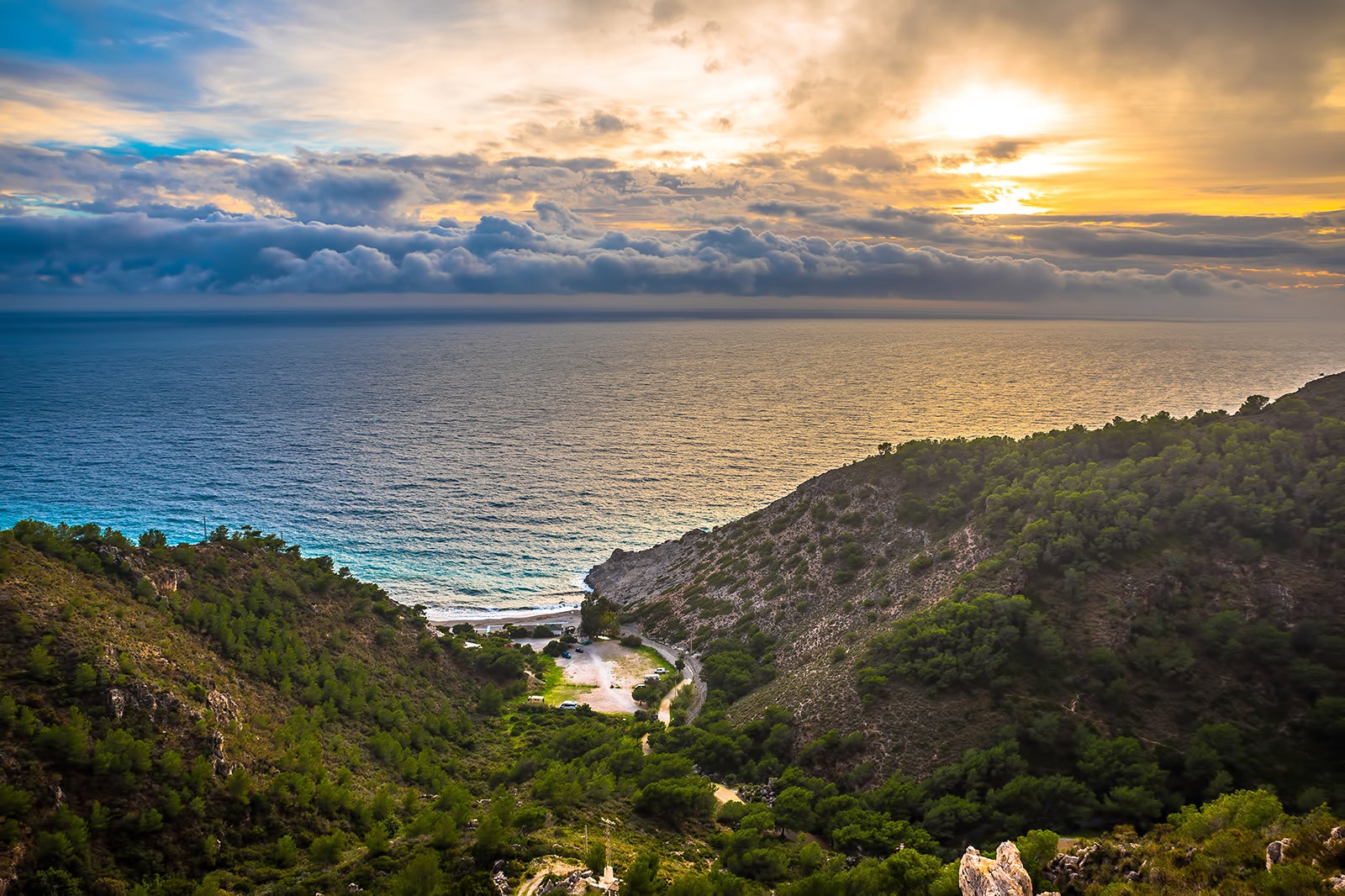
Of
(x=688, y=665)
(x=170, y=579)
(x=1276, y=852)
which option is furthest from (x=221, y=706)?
(x=1276, y=852)

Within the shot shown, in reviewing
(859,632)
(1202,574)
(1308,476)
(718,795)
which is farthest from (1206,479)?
(718,795)

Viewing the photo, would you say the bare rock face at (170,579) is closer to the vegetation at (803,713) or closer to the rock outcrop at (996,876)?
the vegetation at (803,713)

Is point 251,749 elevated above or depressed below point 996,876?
below

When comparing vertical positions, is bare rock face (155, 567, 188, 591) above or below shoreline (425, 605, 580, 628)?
above

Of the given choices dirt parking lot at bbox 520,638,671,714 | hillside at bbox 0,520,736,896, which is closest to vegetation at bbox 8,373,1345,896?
hillside at bbox 0,520,736,896

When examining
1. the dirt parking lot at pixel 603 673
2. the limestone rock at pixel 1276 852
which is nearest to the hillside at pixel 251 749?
the dirt parking lot at pixel 603 673

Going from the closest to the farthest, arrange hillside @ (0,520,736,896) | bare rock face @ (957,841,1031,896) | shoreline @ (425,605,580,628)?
bare rock face @ (957,841,1031,896)
hillside @ (0,520,736,896)
shoreline @ (425,605,580,628)

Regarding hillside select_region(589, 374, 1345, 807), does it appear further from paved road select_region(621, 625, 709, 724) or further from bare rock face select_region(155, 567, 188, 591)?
bare rock face select_region(155, 567, 188, 591)

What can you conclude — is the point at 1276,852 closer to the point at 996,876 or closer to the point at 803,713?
the point at 996,876
